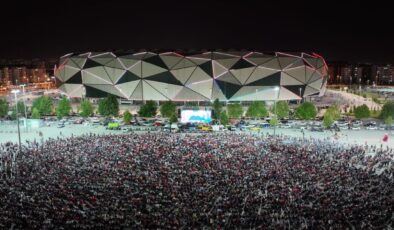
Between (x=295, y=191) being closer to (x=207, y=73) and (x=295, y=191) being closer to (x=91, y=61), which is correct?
(x=207, y=73)

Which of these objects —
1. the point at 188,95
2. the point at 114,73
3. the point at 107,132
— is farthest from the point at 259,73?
the point at 107,132

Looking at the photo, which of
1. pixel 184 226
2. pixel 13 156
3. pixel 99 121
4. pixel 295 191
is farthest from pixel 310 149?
pixel 99 121

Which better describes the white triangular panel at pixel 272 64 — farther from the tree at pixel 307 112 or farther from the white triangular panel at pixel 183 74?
the tree at pixel 307 112

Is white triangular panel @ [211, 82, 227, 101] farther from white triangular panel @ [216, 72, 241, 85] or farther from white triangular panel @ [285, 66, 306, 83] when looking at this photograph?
white triangular panel @ [285, 66, 306, 83]

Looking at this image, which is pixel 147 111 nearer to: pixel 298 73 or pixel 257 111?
pixel 257 111

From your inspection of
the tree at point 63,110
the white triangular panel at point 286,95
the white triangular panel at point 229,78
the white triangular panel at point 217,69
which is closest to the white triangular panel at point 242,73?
the white triangular panel at point 229,78

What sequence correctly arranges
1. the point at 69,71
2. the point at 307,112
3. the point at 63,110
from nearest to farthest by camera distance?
the point at 307,112
the point at 63,110
the point at 69,71
